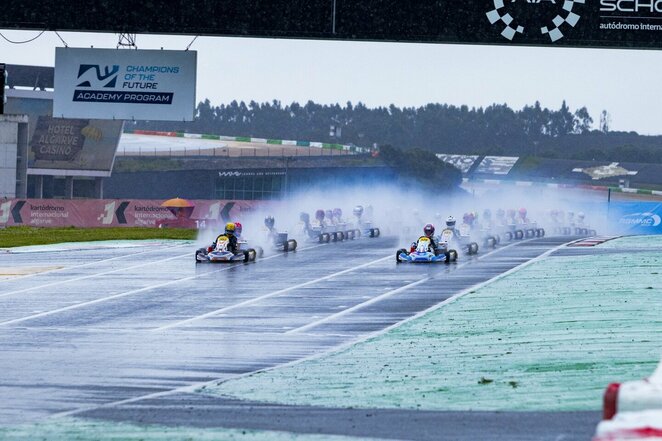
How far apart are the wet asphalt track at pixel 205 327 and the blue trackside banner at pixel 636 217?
1927 centimetres

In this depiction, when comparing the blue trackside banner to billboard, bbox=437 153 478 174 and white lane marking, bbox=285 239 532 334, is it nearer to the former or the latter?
white lane marking, bbox=285 239 532 334

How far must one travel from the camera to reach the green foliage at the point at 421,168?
93.2 metres

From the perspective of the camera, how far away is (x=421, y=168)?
94.3 metres

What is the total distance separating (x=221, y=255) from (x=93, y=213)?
971 inches

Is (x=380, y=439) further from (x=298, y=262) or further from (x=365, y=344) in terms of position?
(x=298, y=262)

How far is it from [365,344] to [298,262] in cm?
1772

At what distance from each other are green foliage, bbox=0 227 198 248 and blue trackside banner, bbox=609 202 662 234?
75.6ft

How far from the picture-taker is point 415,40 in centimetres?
2055

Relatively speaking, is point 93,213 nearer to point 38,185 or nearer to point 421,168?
point 38,185

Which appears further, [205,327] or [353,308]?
[353,308]

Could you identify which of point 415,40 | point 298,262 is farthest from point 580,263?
point 415,40

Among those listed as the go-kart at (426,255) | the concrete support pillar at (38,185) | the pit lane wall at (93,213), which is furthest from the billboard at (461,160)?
the go-kart at (426,255)

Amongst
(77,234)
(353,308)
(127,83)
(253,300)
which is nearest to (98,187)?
(77,234)

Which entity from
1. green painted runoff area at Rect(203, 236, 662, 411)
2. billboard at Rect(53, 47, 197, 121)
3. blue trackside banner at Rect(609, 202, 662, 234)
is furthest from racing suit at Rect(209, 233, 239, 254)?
blue trackside banner at Rect(609, 202, 662, 234)
